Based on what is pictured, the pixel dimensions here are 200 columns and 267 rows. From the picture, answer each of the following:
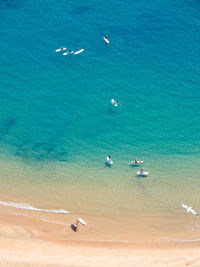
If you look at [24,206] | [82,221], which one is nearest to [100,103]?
[24,206]

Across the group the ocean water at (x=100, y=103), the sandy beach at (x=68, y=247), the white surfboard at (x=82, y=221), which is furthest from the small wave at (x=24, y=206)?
the white surfboard at (x=82, y=221)

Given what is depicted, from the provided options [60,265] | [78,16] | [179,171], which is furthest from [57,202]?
[78,16]

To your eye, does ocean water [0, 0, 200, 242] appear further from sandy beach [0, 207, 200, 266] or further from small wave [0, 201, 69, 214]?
sandy beach [0, 207, 200, 266]

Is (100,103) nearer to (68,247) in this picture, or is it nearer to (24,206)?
(24,206)

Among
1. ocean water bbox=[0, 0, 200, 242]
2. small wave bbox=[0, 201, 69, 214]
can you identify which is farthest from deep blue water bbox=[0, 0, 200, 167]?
small wave bbox=[0, 201, 69, 214]

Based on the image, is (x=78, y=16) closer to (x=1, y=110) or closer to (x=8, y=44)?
(x=8, y=44)

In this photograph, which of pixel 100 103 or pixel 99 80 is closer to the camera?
pixel 100 103
